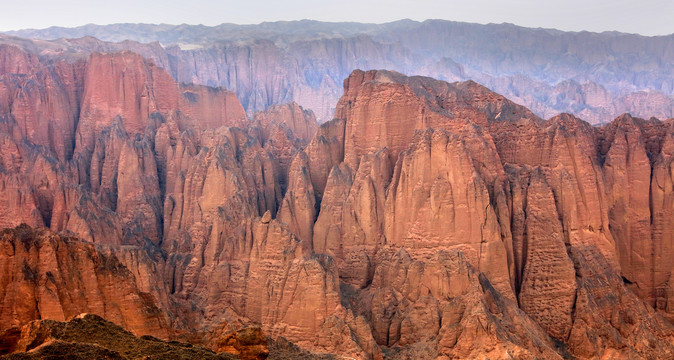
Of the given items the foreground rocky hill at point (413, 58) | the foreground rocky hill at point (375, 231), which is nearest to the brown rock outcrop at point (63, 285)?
the foreground rocky hill at point (375, 231)

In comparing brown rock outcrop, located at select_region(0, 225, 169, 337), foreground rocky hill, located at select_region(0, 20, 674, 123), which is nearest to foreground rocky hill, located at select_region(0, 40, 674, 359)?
brown rock outcrop, located at select_region(0, 225, 169, 337)

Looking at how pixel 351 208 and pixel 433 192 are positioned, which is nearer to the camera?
pixel 433 192

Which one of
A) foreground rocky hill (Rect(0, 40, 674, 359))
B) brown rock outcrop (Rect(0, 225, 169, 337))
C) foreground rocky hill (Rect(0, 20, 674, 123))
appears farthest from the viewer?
foreground rocky hill (Rect(0, 20, 674, 123))

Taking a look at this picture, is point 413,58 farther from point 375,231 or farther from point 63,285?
point 63,285

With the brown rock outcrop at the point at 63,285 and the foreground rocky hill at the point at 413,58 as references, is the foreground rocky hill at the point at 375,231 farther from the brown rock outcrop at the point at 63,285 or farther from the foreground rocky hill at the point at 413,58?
the foreground rocky hill at the point at 413,58

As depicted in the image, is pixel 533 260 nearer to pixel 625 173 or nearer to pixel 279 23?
pixel 625 173

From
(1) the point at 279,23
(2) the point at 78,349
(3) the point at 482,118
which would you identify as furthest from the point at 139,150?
(1) the point at 279,23

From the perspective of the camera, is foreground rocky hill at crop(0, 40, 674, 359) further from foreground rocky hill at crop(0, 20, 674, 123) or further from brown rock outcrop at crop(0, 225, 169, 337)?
foreground rocky hill at crop(0, 20, 674, 123)

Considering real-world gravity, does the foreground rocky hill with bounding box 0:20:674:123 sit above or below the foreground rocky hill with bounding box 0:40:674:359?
above
